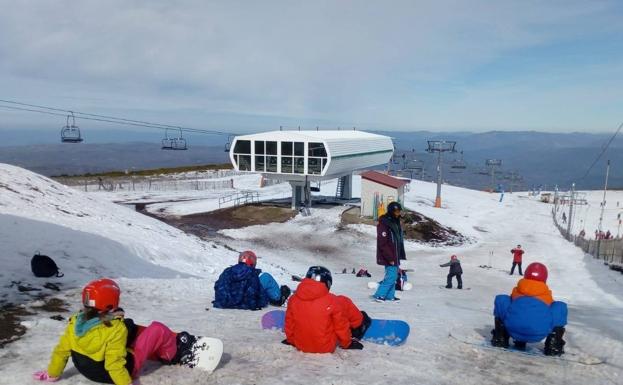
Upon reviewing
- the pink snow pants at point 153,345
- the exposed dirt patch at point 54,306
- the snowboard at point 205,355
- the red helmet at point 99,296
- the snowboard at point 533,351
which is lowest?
the snowboard at point 533,351

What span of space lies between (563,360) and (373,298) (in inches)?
239

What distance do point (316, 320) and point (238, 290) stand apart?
11.4 feet

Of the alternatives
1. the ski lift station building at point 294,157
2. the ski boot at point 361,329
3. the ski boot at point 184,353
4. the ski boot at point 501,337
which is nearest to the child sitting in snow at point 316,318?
the ski boot at point 361,329

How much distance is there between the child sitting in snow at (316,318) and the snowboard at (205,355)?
1129 millimetres

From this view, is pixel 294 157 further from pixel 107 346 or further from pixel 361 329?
pixel 107 346

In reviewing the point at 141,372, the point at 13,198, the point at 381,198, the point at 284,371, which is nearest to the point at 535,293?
the point at 284,371

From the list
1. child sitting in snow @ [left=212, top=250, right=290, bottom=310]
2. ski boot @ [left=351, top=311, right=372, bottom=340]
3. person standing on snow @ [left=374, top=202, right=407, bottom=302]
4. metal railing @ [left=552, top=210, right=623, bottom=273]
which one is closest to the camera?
ski boot @ [left=351, top=311, right=372, bottom=340]

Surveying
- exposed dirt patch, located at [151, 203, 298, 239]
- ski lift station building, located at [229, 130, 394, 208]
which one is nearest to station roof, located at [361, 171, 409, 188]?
ski lift station building, located at [229, 130, 394, 208]

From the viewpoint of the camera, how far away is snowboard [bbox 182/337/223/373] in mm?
5746

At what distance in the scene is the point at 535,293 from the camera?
685 centimetres

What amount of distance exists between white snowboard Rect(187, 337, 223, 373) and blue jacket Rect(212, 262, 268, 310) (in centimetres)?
357

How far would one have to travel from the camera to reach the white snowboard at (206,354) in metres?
5.75

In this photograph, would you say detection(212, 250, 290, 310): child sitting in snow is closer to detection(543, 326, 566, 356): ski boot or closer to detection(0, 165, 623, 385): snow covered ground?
detection(0, 165, 623, 385): snow covered ground

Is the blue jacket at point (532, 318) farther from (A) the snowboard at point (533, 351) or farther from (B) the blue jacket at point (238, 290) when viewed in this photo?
(B) the blue jacket at point (238, 290)
